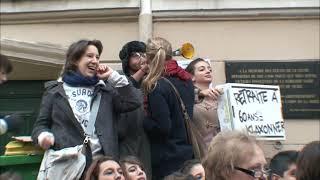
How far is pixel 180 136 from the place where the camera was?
4.73m

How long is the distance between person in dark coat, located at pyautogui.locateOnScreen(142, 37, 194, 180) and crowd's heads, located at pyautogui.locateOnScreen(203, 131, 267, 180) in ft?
5.03

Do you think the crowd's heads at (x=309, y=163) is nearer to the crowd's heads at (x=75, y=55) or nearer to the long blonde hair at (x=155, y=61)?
the long blonde hair at (x=155, y=61)

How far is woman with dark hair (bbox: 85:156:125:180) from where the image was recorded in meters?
3.90

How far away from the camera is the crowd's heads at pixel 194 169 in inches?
165

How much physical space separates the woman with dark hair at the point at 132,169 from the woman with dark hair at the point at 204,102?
2.81ft

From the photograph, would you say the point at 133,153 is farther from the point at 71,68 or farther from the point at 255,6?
the point at 255,6

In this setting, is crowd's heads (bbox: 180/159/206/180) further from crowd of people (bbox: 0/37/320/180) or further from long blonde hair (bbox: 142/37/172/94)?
long blonde hair (bbox: 142/37/172/94)

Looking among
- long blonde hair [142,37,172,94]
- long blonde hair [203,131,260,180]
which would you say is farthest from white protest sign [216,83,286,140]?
long blonde hair [203,131,260,180]

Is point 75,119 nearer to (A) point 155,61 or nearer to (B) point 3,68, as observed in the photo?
(A) point 155,61

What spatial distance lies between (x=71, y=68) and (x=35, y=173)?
32.5 inches

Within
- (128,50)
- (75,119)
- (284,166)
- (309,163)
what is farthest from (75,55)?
(309,163)

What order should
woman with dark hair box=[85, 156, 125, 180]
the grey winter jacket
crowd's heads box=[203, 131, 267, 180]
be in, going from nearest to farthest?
crowd's heads box=[203, 131, 267, 180]
woman with dark hair box=[85, 156, 125, 180]
the grey winter jacket

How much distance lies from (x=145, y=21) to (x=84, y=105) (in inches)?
118

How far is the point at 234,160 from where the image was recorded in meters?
2.97
